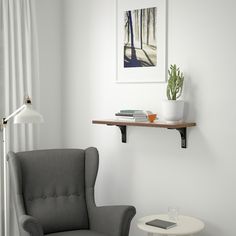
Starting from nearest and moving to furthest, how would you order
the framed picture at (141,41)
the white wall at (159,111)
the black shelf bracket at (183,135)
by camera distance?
the white wall at (159,111)
the black shelf bracket at (183,135)
the framed picture at (141,41)

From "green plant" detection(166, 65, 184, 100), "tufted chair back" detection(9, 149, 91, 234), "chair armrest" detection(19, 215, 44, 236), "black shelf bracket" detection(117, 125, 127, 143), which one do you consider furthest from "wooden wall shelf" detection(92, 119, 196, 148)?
"chair armrest" detection(19, 215, 44, 236)

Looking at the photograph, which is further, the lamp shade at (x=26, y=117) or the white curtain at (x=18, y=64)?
the white curtain at (x=18, y=64)

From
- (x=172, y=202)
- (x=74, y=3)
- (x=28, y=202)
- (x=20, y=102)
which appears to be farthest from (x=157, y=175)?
(x=74, y=3)

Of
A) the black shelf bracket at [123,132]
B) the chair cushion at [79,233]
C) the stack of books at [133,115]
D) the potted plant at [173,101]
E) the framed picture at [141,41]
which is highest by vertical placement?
the framed picture at [141,41]

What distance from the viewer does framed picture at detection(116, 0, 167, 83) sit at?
3.54 metres

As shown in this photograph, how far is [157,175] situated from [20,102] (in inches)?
51.2

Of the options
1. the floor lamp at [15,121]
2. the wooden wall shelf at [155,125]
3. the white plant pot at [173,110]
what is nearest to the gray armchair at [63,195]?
the floor lamp at [15,121]

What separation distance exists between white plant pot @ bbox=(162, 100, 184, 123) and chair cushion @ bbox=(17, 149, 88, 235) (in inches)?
32.5

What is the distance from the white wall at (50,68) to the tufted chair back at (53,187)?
553 mm

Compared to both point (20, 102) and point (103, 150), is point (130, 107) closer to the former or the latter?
point (103, 150)

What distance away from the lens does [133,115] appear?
137 inches

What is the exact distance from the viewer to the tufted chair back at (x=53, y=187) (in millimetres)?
3428

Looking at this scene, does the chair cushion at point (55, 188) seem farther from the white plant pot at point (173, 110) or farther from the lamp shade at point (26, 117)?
the white plant pot at point (173, 110)

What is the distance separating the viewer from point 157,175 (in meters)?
3.65
